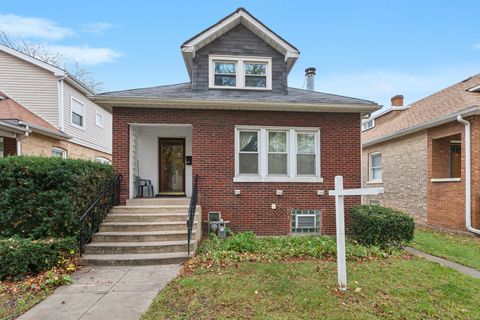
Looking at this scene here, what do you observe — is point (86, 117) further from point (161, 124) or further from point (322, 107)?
point (322, 107)

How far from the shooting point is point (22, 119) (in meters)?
9.85

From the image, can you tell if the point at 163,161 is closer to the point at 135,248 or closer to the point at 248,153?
the point at 248,153

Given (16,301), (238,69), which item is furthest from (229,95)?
(16,301)

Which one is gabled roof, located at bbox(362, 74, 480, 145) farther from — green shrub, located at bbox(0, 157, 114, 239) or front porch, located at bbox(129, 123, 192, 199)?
green shrub, located at bbox(0, 157, 114, 239)

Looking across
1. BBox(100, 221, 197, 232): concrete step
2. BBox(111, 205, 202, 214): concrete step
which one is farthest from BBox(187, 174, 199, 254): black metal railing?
BBox(111, 205, 202, 214): concrete step

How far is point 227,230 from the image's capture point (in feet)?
24.5

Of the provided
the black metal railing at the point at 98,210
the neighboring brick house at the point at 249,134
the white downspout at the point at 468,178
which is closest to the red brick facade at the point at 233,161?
the neighboring brick house at the point at 249,134

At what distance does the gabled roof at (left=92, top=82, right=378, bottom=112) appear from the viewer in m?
7.39

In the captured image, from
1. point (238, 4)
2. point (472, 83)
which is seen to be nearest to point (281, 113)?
point (238, 4)

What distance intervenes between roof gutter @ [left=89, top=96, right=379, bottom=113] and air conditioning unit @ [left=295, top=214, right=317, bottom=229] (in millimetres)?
3192

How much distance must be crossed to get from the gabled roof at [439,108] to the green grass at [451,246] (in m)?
3.91

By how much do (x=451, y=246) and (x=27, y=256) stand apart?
31.8 feet

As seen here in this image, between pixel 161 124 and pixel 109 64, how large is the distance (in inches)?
700

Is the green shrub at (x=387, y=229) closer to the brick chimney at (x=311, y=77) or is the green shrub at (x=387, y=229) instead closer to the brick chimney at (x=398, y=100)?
the brick chimney at (x=311, y=77)
